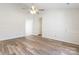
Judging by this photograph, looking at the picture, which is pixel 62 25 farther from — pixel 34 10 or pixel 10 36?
pixel 10 36

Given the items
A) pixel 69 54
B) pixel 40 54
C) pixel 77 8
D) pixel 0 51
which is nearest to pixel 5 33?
pixel 0 51

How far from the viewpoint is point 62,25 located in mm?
1934

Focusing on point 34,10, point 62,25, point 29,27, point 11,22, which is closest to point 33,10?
point 34,10

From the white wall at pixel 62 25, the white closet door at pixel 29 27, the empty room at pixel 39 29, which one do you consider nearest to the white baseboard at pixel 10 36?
the empty room at pixel 39 29

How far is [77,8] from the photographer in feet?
6.07

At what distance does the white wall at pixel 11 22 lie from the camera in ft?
6.18

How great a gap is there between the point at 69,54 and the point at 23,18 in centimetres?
100

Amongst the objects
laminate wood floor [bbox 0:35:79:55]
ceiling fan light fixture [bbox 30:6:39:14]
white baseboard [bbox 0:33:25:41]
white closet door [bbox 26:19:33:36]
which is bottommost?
laminate wood floor [bbox 0:35:79:55]

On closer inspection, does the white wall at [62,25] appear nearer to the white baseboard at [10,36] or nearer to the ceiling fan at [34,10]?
the ceiling fan at [34,10]

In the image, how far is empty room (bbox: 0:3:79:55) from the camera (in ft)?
6.19

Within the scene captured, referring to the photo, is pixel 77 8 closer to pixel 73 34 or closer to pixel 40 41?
pixel 73 34

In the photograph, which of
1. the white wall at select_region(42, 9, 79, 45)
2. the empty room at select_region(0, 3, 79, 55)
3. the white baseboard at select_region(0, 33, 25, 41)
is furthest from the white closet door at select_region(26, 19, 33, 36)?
the white wall at select_region(42, 9, 79, 45)

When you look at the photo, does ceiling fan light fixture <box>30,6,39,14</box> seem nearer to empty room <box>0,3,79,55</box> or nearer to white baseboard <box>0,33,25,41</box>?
empty room <box>0,3,79,55</box>

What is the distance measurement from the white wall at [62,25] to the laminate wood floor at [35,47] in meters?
0.10
